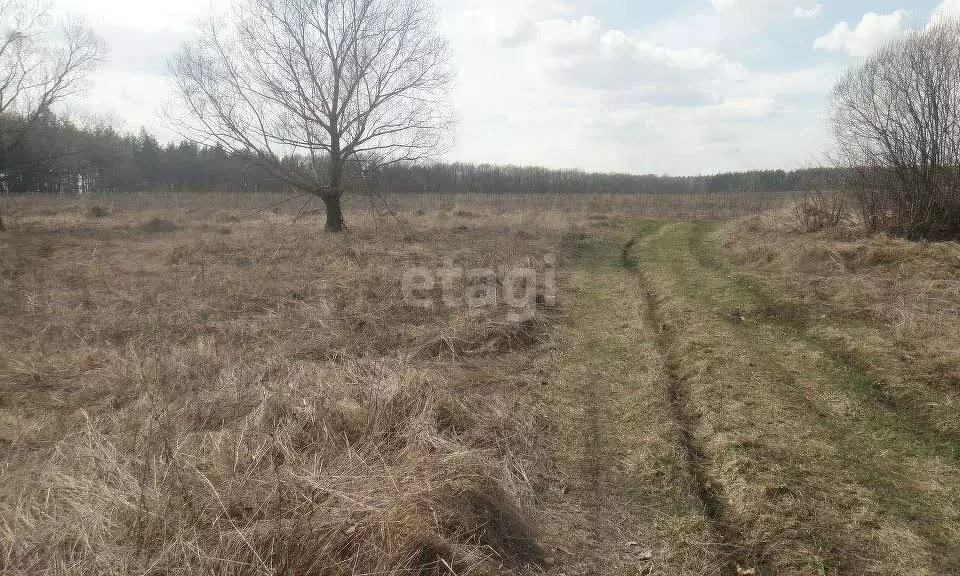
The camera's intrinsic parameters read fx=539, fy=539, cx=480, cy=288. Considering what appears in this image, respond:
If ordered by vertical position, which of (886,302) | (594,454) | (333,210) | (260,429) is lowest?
(594,454)

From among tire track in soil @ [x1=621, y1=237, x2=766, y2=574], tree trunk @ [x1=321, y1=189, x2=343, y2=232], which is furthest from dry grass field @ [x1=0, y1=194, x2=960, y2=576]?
tree trunk @ [x1=321, y1=189, x2=343, y2=232]

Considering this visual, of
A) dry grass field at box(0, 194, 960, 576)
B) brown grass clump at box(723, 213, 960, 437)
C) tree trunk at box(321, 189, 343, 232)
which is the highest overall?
tree trunk at box(321, 189, 343, 232)

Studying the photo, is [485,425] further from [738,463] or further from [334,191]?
[334,191]

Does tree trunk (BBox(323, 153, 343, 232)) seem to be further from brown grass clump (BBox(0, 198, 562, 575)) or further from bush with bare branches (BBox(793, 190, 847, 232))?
bush with bare branches (BBox(793, 190, 847, 232))

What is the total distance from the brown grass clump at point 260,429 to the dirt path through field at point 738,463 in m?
0.49

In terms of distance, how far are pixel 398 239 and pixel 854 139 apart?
1161 centimetres

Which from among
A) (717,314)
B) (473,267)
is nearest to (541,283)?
(473,267)

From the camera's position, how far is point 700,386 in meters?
5.09

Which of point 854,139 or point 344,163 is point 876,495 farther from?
point 344,163

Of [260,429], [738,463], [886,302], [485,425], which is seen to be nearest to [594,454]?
[485,425]

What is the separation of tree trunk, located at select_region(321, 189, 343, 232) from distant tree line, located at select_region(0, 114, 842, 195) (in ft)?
1.99

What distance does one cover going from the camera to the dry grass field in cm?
272

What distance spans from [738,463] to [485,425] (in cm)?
184

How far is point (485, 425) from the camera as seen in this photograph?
4316 millimetres
